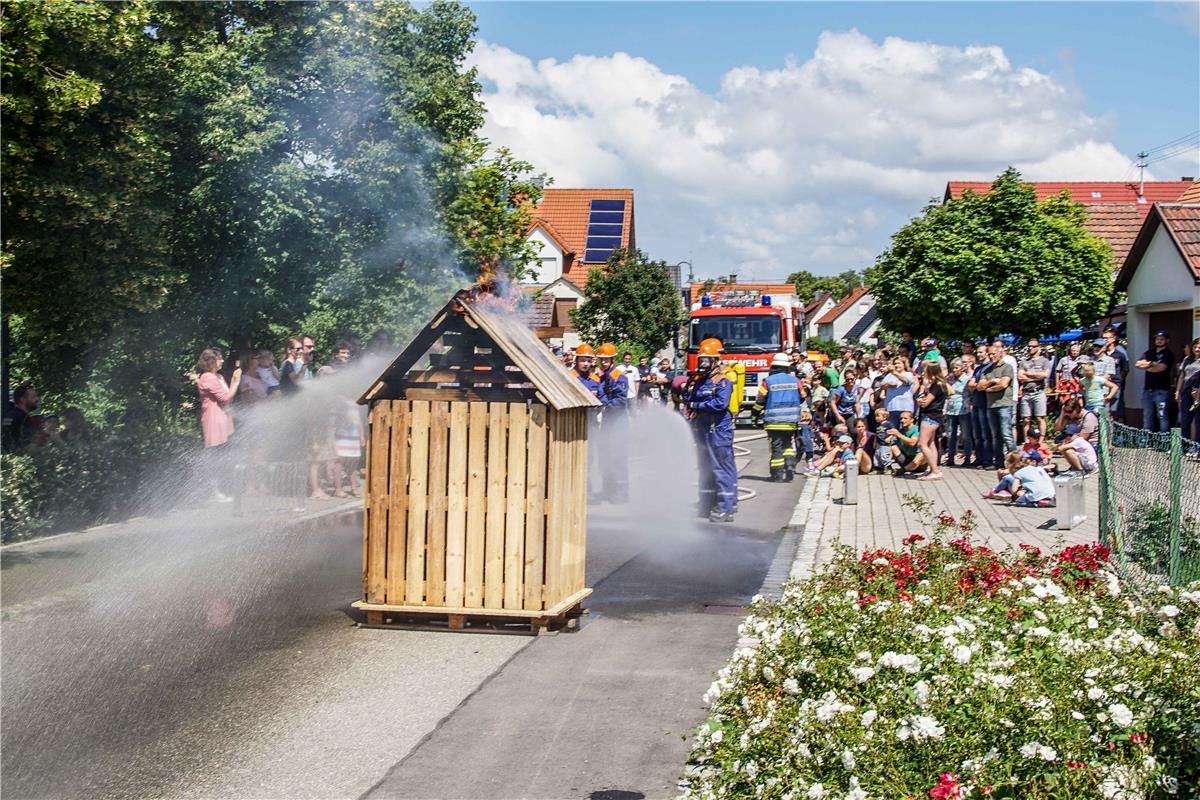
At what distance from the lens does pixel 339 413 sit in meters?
15.7

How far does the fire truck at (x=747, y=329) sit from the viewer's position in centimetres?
3359

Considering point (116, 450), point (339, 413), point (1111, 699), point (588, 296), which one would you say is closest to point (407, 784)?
point (1111, 699)

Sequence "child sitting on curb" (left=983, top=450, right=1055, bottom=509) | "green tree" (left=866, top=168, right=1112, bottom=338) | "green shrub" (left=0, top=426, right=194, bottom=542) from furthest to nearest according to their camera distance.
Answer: "green tree" (left=866, top=168, right=1112, bottom=338), "child sitting on curb" (left=983, top=450, right=1055, bottom=509), "green shrub" (left=0, top=426, right=194, bottom=542)

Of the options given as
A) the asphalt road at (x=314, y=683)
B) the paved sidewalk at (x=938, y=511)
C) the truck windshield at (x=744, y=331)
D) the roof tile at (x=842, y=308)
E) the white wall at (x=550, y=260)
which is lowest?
the asphalt road at (x=314, y=683)

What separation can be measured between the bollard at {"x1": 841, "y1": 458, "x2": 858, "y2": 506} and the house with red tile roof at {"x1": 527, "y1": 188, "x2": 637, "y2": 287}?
189 feet

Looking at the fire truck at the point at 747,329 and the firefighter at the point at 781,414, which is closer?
the firefighter at the point at 781,414

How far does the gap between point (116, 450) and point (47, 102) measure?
394cm

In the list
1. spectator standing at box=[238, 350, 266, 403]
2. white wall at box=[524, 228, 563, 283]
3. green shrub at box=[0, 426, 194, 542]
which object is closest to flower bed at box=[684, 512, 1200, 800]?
green shrub at box=[0, 426, 194, 542]

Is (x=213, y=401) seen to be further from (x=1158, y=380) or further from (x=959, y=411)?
(x=1158, y=380)

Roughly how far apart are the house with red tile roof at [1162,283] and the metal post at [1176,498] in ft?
51.1

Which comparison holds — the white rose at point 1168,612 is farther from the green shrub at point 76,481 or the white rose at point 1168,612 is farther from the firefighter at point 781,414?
the firefighter at point 781,414

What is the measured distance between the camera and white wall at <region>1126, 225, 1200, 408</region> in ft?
76.0

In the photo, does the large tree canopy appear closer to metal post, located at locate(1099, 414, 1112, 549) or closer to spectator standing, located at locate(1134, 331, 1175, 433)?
metal post, located at locate(1099, 414, 1112, 549)

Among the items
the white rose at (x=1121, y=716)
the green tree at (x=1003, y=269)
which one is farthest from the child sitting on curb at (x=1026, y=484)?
the green tree at (x=1003, y=269)
